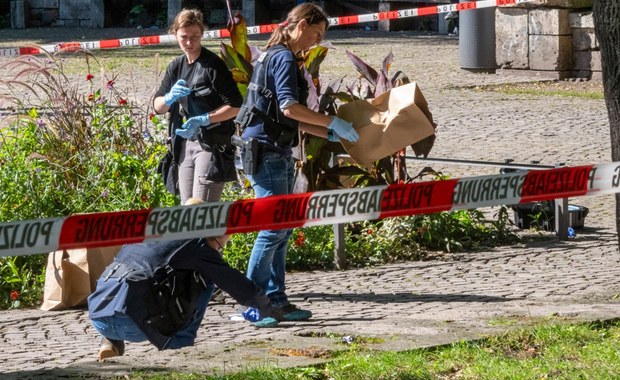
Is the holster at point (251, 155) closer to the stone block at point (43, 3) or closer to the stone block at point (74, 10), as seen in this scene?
the stone block at point (74, 10)

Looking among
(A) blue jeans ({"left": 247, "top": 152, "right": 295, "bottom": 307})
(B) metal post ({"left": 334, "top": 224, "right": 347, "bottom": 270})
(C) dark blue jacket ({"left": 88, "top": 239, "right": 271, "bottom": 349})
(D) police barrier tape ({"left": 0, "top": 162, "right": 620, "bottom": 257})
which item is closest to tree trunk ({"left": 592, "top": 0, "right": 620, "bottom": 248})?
(D) police barrier tape ({"left": 0, "top": 162, "right": 620, "bottom": 257})

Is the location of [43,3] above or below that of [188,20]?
above

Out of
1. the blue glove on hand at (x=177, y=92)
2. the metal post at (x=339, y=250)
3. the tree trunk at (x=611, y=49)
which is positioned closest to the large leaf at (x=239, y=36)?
the metal post at (x=339, y=250)

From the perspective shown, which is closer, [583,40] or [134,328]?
[134,328]

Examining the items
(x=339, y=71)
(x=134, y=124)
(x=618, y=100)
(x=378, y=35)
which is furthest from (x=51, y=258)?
(x=378, y=35)

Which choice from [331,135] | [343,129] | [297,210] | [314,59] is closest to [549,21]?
[314,59]

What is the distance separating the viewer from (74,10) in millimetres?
31969

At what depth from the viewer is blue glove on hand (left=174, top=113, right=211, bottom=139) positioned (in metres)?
7.29

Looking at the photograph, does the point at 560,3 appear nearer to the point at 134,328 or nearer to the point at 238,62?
the point at 238,62

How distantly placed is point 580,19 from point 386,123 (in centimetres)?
1202

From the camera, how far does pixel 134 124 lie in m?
9.96

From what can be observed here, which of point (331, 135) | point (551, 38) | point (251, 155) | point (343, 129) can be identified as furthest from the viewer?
point (551, 38)

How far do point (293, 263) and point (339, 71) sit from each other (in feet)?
35.6

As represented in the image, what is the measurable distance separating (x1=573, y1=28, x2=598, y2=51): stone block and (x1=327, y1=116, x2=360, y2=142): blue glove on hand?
12103 mm
